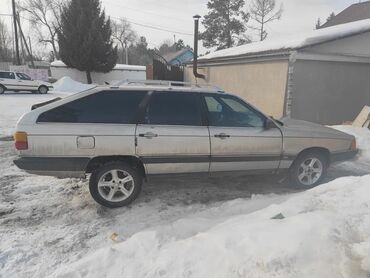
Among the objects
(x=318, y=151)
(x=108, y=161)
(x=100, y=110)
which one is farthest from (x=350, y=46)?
(x=108, y=161)

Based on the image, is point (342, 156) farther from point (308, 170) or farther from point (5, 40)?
point (5, 40)

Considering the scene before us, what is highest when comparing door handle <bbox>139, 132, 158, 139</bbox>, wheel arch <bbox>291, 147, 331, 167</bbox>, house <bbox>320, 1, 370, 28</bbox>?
house <bbox>320, 1, 370, 28</bbox>

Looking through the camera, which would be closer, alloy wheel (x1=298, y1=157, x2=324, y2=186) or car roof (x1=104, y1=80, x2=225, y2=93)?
car roof (x1=104, y1=80, x2=225, y2=93)

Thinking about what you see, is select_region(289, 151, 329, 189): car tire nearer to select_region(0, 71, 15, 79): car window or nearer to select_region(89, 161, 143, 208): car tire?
select_region(89, 161, 143, 208): car tire

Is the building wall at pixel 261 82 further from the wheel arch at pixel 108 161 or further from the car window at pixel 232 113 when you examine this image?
the wheel arch at pixel 108 161

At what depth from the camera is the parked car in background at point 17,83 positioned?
23.7 meters

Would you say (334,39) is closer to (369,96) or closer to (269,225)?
(369,96)

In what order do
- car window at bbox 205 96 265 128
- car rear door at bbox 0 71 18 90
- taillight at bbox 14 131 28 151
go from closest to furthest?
1. taillight at bbox 14 131 28 151
2. car window at bbox 205 96 265 128
3. car rear door at bbox 0 71 18 90

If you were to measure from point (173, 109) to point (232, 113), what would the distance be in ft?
2.92

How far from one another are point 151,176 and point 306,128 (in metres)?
2.52

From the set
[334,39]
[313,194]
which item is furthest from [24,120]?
[334,39]

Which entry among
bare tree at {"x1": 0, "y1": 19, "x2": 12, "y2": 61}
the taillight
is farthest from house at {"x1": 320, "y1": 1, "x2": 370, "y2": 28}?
bare tree at {"x1": 0, "y1": 19, "x2": 12, "y2": 61}

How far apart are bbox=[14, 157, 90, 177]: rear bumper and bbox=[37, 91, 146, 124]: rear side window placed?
0.50m

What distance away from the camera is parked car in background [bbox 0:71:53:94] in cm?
2367
